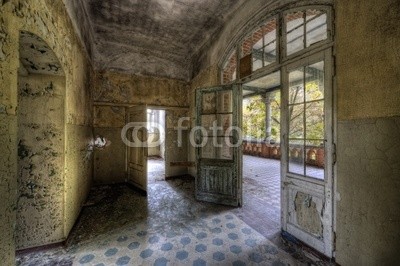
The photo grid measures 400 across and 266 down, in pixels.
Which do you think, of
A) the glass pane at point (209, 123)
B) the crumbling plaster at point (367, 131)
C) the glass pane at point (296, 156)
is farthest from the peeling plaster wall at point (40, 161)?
the crumbling plaster at point (367, 131)

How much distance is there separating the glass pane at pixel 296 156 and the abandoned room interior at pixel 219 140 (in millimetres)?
29

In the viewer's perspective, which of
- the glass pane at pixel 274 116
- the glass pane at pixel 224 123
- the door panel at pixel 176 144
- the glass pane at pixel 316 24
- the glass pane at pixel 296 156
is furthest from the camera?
the glass pane at pixel 274 116

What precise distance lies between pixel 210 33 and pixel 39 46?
3.79 m

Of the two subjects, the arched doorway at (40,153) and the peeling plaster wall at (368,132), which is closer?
the peeling plaster wall at (368,132)

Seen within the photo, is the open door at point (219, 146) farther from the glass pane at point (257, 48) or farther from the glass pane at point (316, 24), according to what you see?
the glass pane at point (316, 24)


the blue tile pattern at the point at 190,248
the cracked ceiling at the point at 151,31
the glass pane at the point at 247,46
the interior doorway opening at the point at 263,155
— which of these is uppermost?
the cracked ceiling at the point at 151,31

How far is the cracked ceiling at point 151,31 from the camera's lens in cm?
379

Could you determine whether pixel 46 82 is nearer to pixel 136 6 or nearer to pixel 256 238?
pixel 136 6

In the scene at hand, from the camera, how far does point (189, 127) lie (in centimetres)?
633

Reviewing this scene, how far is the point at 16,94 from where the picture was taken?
141cm

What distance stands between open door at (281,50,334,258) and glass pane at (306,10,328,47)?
480mm

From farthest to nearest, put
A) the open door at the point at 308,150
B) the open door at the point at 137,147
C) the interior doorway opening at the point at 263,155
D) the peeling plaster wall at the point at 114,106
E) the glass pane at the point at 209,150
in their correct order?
the peeling plaster wall at the point at 114,106 → the open door at the point at 137,147 → the glass pane at the point at 209,150 → the interior doorway opening at the point at 263,155 → the open door at the point at 308,150

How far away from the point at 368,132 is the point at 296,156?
97 cm

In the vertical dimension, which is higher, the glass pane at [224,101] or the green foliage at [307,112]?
the glass pane at [224,101]
